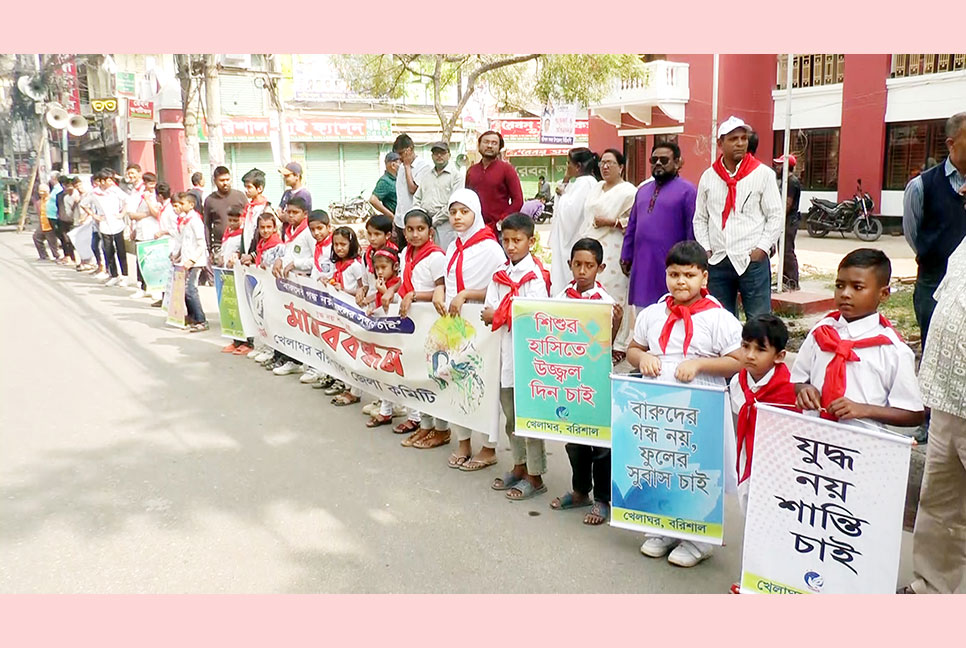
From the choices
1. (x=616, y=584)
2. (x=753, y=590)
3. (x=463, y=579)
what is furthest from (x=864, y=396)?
(x=463, y=579)

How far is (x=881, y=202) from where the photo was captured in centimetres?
2072

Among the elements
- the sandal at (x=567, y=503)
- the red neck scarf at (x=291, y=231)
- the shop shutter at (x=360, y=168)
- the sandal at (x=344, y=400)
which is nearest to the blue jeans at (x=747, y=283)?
the sandal at (x=567, y=503)

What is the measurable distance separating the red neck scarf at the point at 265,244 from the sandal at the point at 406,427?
2780 millimetres

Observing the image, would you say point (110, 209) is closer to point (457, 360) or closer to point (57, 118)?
point (457, 360)

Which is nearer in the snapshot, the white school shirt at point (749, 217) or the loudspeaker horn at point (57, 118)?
the white school shirt at point (749, 217)

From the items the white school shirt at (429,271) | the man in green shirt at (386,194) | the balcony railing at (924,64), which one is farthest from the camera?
the balcony railing at (924,64)

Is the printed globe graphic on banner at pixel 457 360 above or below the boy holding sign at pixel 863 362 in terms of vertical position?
below

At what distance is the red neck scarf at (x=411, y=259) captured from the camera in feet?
17.5

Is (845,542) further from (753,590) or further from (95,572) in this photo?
(95,572)

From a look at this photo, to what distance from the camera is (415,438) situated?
5.62 metres

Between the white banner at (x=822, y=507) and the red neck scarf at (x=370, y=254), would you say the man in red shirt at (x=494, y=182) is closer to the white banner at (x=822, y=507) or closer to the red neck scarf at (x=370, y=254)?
the red neck scarf at (x=370, y=254)

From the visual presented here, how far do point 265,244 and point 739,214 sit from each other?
4.77m

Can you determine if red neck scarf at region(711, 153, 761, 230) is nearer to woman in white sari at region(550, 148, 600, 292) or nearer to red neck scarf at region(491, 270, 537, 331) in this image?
red neck scarf at region(491, 270, 537, 331)

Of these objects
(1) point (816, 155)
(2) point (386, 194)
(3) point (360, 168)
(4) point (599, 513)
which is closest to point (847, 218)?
(1) point (816, 155)
